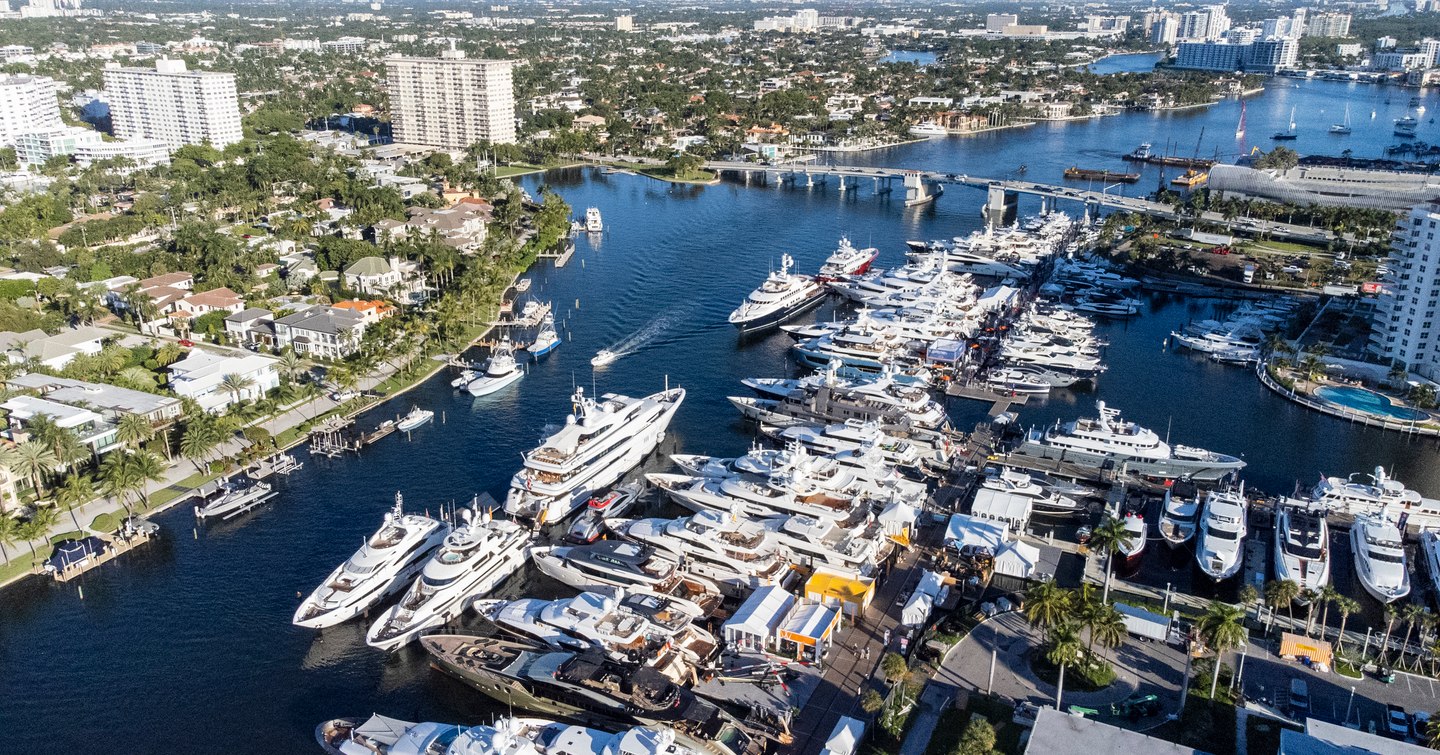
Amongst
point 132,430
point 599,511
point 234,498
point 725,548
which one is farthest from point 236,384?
point 725,548

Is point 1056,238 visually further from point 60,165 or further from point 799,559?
point 60,165

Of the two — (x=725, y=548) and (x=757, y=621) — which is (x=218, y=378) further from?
(x=757, y=621)

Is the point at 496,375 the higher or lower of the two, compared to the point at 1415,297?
lower

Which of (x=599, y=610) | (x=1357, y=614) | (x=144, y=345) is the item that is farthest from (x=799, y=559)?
(x=144, y=345)

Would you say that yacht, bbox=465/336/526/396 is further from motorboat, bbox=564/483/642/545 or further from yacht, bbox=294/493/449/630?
yacht, bbox=294/493/449/630

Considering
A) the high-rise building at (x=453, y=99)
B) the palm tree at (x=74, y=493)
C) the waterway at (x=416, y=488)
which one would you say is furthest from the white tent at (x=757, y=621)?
the high-rise building at (x=453, y=99)

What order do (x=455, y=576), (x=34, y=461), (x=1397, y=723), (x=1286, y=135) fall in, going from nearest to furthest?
1. (x=1397, y=723)
2. (x=455, y=576)
3. (x=34, y=461)
4. (x=1286, y=135)

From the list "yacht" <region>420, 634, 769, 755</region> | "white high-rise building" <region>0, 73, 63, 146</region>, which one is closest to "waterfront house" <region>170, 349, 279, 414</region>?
"yacht" <region>420, 634, 769, 755</region>
